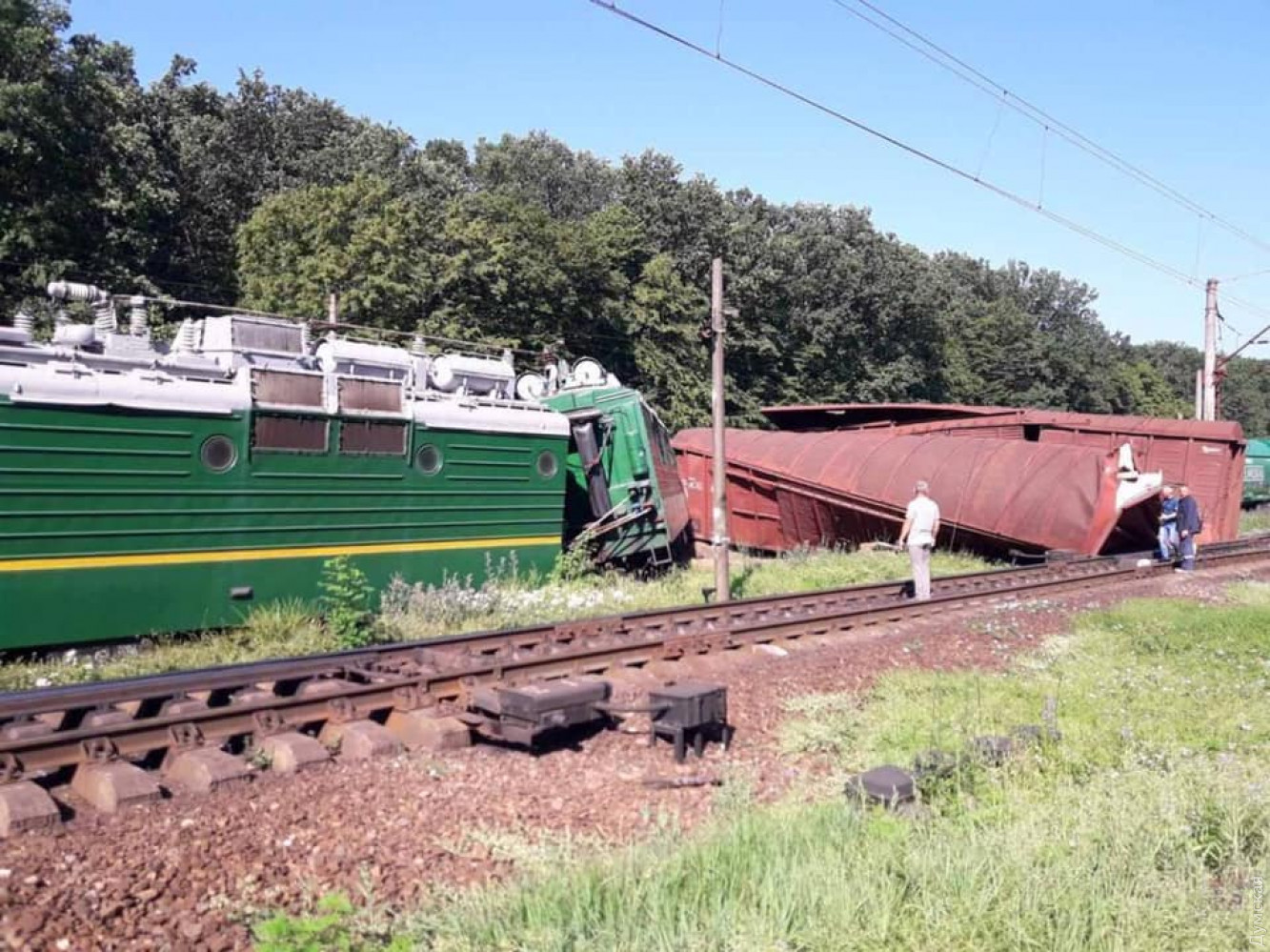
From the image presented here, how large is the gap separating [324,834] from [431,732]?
168cm

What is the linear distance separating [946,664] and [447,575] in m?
6.07

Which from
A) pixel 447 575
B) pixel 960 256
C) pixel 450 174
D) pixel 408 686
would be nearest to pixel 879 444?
pixel 447 575

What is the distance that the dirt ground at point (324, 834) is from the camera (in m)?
4.18

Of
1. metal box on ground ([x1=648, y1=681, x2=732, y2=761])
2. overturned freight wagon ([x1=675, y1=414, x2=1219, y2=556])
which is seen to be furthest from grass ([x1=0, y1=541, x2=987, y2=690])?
metal box on ground ([x1=648, y1=681, x2=732, y2=761])

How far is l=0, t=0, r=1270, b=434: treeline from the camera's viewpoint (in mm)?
28828

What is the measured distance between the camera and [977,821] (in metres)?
5.14

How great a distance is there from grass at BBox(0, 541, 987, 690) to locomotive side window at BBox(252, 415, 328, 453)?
1670mm

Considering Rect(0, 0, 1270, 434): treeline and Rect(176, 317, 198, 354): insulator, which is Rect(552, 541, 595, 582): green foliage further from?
Rect(176, 317, 198, 354): insulator

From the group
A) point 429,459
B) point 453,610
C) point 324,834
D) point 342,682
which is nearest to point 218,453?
point 429,459

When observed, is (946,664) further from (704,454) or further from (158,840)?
(704,454)

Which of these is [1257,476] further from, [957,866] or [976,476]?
[957,866]

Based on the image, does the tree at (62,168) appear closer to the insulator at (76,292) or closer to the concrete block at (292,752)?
the insulator at (76,292)

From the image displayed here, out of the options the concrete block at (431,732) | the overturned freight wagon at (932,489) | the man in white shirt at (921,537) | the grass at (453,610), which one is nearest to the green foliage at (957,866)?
the concrete block at (431,732)

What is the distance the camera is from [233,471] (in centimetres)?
1058
